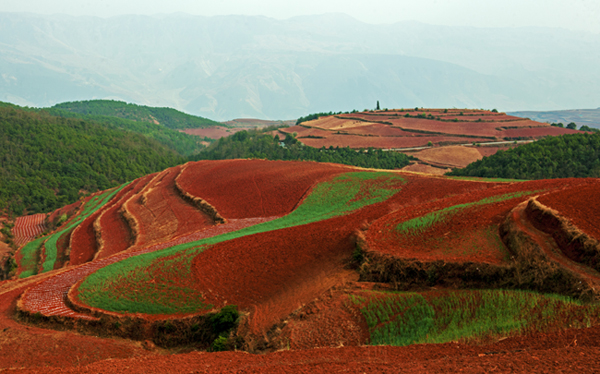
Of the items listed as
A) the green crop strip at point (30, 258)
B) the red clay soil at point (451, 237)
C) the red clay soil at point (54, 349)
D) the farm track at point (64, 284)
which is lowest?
the green crop strip at point (30, 258)

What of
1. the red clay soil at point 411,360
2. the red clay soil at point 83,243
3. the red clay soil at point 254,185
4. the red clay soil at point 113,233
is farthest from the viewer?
the red clay soil at point 254,185

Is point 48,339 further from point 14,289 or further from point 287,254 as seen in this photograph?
point 287,254

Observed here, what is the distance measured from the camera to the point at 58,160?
362ft

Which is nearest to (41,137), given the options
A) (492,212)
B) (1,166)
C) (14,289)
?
(1,166)

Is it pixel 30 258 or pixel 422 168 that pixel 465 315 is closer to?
pixel 30 258

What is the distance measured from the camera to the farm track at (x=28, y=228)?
214ft

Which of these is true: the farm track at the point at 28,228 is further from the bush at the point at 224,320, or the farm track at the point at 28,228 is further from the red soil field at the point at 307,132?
the red soil field at the point at 307,132

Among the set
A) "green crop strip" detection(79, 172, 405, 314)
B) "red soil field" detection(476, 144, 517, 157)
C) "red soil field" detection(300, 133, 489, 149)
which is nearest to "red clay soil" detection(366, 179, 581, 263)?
"green crop strip" detection(79, 172, 405, 314)

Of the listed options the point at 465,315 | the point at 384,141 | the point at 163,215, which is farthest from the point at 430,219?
the point at 384,141

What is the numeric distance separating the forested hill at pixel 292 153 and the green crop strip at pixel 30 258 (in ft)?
213

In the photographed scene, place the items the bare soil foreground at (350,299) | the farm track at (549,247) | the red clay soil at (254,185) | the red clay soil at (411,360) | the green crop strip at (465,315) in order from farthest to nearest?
the red clay soil at (254,185), the farm track at (549,247), the green crop strip at (465,315), the bare soil foreground at (350,299), the red clay soil at (411,360)

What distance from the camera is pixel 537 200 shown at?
66.2ft

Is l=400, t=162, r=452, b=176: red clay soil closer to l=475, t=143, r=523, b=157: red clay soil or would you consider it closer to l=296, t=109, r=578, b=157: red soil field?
l=475, t=143, r=523, b=157: red clay soil

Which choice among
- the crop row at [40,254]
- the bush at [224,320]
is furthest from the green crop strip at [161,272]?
the crop row at [40,254]
